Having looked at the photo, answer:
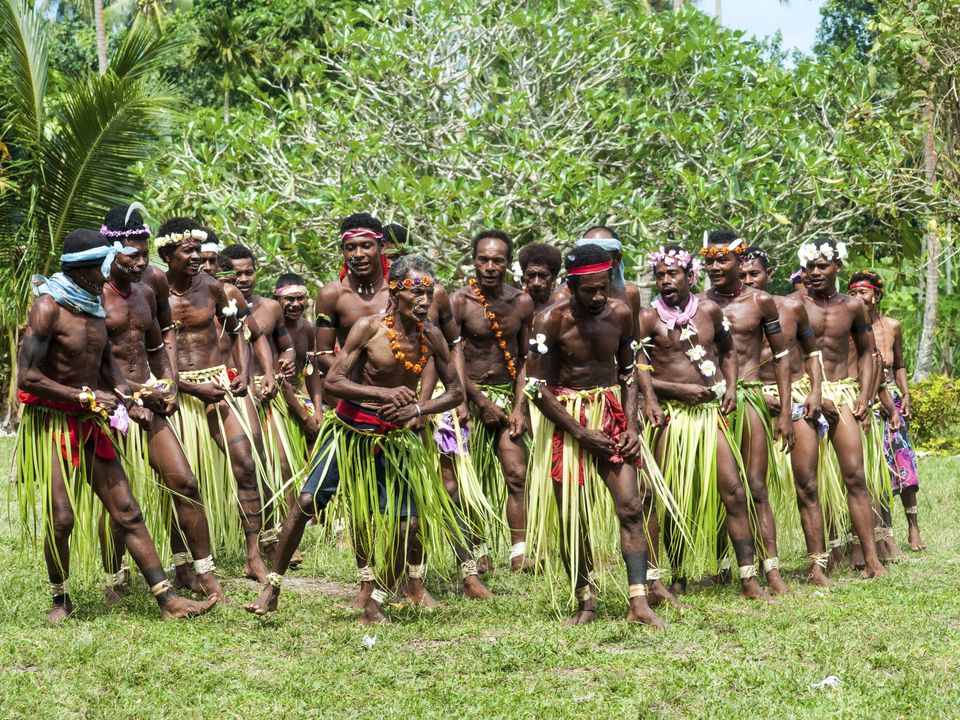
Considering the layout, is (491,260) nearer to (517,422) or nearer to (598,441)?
(517,422)

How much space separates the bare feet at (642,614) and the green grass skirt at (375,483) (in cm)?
88

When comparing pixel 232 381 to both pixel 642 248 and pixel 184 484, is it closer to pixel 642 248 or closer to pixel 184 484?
pixel 184 484

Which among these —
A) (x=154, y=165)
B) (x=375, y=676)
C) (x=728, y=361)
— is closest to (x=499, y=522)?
(x=728, y=361)

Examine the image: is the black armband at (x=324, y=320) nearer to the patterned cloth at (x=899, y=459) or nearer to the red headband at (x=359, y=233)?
the red headband at (x=359, y=233)

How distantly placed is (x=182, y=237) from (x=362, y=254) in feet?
3.50

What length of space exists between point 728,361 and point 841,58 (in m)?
7.41

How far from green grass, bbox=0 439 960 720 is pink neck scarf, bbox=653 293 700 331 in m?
1.42

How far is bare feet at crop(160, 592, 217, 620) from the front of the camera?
19.7ft

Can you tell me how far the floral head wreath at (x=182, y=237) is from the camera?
23.5 ft

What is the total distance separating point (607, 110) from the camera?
42.1 feet

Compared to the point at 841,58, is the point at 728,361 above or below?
below

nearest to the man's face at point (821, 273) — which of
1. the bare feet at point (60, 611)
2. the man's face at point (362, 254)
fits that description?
the man's face at point (362, 254)

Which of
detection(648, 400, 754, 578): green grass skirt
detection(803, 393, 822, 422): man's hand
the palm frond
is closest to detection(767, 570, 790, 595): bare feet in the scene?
detection(648, 400, 754, 578): green grass skirt

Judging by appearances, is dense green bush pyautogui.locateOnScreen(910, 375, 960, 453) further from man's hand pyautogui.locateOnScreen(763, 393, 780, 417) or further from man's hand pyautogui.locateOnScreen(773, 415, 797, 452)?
man's hand pyautogui.locateOnScreen(773, 415, 797, 452)
